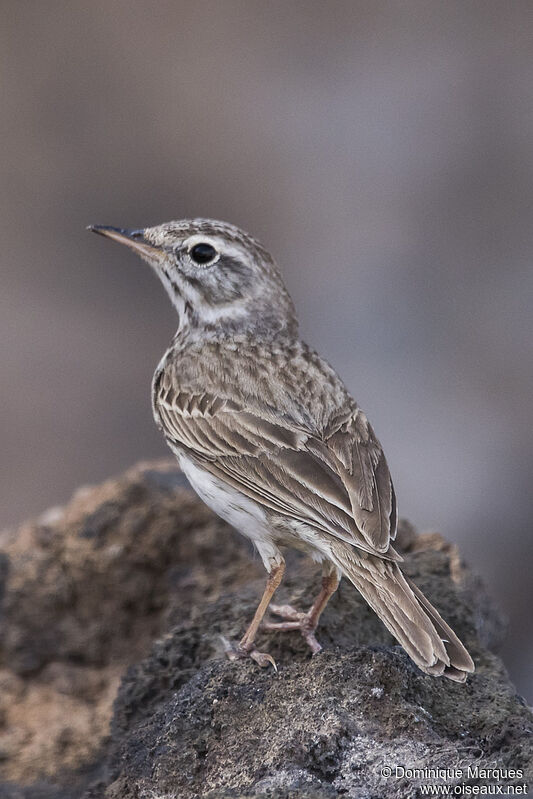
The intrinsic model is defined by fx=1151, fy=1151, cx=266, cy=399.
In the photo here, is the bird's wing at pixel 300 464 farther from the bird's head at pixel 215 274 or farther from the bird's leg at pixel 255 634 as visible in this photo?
the bird's head at pixel 215 274

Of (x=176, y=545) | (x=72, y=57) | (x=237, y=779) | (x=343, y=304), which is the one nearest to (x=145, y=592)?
(x=176, y=545)

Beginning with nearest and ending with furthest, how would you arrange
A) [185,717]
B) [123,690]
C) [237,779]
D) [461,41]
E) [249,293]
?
[237,779] < [185,717] < [123,690] < [249,293] < [461,41]

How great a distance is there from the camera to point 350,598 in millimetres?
5336

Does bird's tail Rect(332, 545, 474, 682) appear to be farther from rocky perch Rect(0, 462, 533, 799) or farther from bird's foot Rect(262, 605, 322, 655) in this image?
bird's foot Rect(262, 605, 322, 655)

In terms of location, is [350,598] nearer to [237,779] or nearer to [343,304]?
[237,779]

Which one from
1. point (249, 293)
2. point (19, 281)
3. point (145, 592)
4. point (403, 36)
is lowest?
point (145, 592)

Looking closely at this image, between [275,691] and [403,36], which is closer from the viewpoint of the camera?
[275,691]

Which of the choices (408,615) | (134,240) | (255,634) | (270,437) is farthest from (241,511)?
(134,240)

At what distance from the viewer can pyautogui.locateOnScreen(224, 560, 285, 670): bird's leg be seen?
4734 mm

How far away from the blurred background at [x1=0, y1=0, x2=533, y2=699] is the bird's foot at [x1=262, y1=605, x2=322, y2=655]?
20.6 ft

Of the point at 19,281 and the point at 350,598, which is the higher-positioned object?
the point at 19,281

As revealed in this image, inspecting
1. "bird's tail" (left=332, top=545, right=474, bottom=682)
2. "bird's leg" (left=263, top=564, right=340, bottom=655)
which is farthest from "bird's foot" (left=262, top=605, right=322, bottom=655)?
"bird's tail" (left=332, top=545, right=474, bottom=682)

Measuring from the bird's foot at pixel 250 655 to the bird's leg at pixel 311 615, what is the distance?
198mm

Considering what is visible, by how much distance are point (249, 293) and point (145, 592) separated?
5.96 ft
